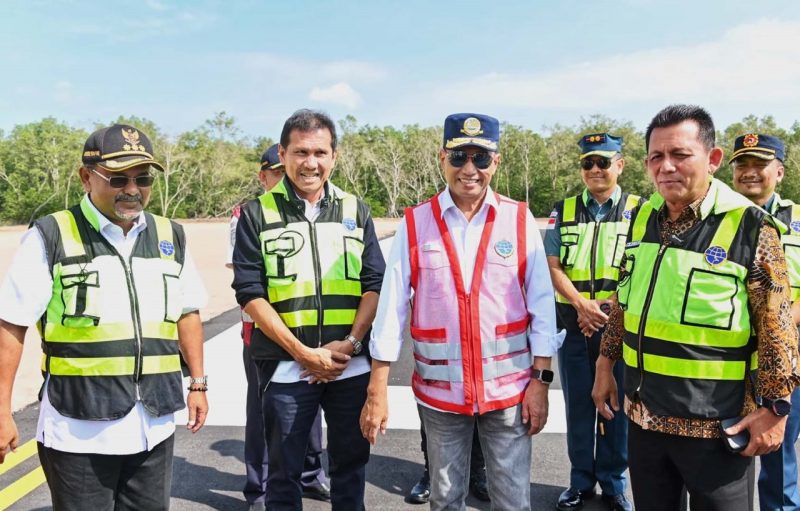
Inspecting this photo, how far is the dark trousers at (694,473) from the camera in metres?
2.20

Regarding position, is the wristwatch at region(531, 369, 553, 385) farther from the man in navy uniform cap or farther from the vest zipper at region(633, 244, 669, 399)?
the man in navy uniform cap

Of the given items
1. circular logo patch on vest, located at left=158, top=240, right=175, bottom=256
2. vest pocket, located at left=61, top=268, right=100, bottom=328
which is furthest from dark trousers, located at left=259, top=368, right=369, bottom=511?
vest pocket, located at left=61, top=268, right=100, bottom=328

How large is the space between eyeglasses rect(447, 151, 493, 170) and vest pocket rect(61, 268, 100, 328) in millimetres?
1641

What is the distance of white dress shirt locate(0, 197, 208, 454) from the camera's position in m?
2.26

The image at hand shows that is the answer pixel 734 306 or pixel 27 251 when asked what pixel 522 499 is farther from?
pixel 27 251

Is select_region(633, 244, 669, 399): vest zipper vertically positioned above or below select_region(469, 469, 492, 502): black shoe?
above

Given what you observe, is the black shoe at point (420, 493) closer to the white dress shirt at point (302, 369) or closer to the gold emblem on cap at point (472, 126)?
the white dress shirt at point (302, 369)

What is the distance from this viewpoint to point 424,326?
2562 mm

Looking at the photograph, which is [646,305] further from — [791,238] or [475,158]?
[791,238]

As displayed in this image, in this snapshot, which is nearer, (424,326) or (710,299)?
(710,299)

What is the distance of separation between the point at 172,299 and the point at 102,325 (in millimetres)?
311

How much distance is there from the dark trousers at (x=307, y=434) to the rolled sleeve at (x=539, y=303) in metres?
0.97

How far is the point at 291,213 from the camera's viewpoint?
302 centimetres

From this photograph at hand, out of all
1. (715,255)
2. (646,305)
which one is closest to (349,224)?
(646,305)
